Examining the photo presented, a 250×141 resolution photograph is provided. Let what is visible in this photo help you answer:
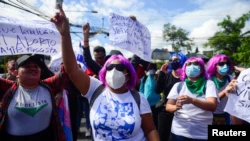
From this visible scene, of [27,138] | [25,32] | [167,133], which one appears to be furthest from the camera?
[167,133]

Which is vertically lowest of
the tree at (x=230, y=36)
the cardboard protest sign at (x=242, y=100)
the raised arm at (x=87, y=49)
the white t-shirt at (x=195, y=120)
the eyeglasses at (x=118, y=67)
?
the white t-shirt at (x=195, y=120)

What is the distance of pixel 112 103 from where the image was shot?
78.7 inches

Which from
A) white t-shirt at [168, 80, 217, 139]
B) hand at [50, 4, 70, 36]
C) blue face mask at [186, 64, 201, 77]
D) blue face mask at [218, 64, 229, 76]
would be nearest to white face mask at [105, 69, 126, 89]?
hand at [50, 4, 70, 36]

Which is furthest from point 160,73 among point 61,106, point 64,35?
point 64,35

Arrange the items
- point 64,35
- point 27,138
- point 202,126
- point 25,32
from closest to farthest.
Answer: point 64,35
point 27,138
point 202,126
point 25,32

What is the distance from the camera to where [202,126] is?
259 cm

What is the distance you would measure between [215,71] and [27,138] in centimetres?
244

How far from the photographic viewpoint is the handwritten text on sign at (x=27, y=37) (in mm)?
2936

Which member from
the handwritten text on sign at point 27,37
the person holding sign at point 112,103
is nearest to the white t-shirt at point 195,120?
the person holding sign at point 112,103

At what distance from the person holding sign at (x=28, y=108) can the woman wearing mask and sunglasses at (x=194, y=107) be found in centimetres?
127

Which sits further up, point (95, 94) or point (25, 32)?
→ point (25, 32)

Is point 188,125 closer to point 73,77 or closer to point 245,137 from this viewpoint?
point 245,137

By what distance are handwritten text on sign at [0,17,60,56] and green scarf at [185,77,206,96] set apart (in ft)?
5.89

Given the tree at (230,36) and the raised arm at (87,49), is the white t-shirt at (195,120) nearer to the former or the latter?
the raised arm at (87,49)
